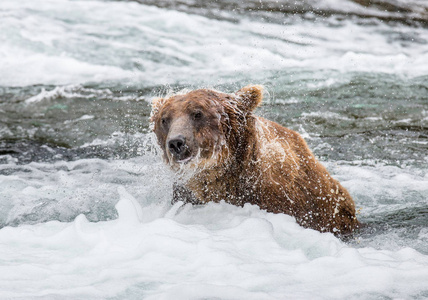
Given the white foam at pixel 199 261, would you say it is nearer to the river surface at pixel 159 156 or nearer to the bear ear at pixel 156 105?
the river surface at pixel 159 156

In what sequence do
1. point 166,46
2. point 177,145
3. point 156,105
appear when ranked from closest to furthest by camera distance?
point 177,145
point 156,105
point 166,46

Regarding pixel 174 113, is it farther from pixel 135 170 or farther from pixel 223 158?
pixel 135 170

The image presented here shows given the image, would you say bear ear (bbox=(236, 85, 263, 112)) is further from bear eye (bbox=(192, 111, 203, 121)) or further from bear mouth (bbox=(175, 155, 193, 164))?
bear mouth (bbox=(175, 155, 193, 164))

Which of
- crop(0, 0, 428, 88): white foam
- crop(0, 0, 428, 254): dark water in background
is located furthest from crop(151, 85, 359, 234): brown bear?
crop(0, 0, 428, 88): white foam

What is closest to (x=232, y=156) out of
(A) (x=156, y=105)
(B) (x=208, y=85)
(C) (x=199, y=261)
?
(A) (x=156, y=105)

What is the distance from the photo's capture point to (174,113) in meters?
4.42

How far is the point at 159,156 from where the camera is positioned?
15.3 ft

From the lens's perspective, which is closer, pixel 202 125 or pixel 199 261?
pixel 199 261

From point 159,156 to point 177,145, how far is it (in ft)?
1.68

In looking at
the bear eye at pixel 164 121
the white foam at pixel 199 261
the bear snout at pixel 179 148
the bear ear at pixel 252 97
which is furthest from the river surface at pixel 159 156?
the bear ear at pixel 252 97

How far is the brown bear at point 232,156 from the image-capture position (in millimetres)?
4379

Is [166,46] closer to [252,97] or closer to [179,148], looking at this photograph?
[252,97]

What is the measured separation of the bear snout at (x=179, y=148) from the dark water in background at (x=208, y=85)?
1.96 feet

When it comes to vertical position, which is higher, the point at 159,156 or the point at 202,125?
the point at 202,125
